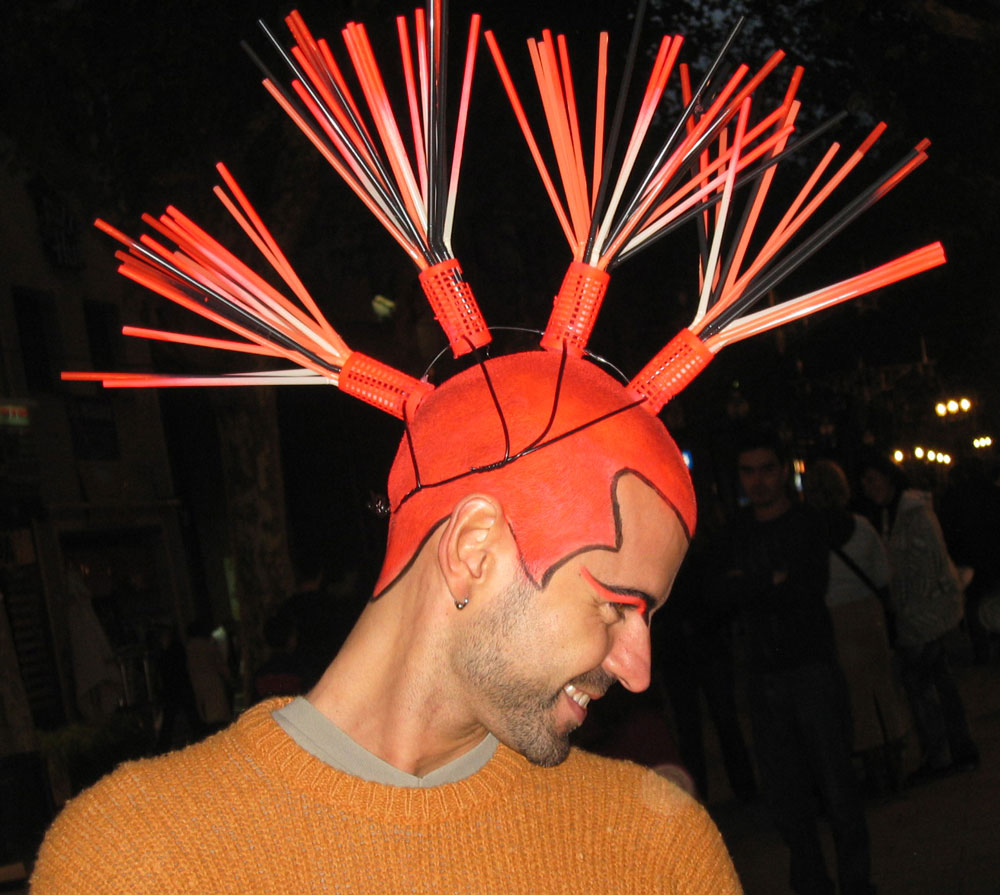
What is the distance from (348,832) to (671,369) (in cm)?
97

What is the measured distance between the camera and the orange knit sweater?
1881 millimetres

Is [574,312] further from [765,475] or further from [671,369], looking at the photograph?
[765,475]

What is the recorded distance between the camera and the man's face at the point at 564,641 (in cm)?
198

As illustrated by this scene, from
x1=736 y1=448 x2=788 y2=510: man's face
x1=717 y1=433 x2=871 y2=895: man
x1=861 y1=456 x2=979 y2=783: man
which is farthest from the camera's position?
x1=861 y1=456 x2=979 y2=783: man

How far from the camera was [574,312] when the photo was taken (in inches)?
86.2

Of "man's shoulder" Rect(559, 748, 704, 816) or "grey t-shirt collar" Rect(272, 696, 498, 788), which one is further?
"man's shoulder" Rect(559, 748, 704, 816)

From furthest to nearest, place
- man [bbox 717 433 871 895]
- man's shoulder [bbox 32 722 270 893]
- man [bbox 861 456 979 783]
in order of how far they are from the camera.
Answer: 1. man [bbox 861 456 979 783]
2. man [bbox 717 433 871 895]
3. man's shoulder [bbox 32 722 270 893]

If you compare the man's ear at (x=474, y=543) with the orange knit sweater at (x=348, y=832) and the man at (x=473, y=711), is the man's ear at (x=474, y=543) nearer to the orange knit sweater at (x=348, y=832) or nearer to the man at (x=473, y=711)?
the man at (x=473, y=711)

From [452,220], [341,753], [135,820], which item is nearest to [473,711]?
[341,753]

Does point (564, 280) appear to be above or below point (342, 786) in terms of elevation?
above

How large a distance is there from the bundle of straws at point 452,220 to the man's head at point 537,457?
0.08m

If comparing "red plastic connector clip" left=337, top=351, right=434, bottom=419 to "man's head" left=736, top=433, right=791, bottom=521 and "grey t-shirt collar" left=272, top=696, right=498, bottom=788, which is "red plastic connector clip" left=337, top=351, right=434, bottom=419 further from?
"man's head" left=736, top=433, right=791, bottom=521

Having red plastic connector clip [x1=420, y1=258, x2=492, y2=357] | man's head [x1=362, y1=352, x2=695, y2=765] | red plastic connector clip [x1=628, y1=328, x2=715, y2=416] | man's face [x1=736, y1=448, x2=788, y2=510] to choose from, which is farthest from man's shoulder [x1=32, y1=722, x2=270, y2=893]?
man's face [x1=736, y1=448, x2=788, y2=510]

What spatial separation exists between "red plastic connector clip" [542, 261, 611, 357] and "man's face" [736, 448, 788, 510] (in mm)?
Answer: 3546
